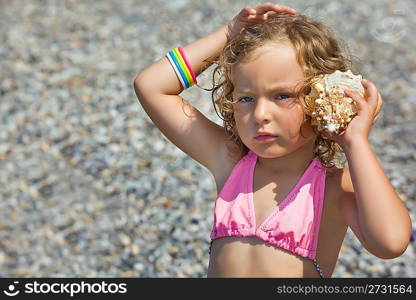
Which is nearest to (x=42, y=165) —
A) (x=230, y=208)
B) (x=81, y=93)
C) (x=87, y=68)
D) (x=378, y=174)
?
(x=81, y=93)

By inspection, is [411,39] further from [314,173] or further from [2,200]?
[314,173]

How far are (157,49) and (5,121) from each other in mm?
1991

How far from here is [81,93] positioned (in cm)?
714

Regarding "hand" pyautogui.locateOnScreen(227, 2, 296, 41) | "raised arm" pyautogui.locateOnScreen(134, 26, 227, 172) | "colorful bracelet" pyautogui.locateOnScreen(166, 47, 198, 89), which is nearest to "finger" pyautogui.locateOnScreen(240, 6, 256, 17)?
"hand" pyautogui.locateOnScreen(227, 2, 296, 41)

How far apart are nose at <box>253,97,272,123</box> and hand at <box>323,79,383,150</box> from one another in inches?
7.5

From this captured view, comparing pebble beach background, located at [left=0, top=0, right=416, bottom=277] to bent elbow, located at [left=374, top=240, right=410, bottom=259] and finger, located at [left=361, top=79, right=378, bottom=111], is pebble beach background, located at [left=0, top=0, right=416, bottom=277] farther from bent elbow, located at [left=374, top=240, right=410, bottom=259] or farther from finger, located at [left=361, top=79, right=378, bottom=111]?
bent elbow, located at [left=374, top=240, right=410, bottom=259]

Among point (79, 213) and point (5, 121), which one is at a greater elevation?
point (5, 121)

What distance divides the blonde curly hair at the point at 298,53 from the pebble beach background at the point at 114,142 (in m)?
1.10

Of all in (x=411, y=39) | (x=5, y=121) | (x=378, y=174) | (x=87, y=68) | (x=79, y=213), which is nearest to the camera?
(x=378, y=174)

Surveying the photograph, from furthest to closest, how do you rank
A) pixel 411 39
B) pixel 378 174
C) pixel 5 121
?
pixel 411 39
pixel 5 121
pixel 378 174

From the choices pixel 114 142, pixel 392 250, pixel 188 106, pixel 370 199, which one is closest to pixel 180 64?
pixel 188 106

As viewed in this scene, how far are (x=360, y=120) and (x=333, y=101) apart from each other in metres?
0.10

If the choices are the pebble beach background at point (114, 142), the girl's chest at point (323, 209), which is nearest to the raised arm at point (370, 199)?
the girl's chest at point (323, 209)

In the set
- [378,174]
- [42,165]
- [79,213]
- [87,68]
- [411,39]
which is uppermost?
[411,39]
